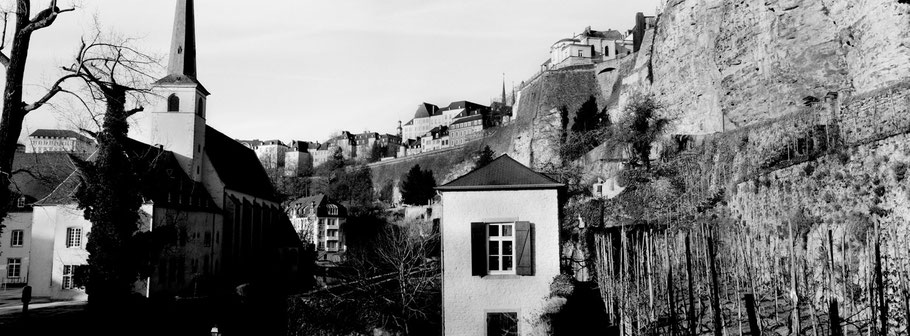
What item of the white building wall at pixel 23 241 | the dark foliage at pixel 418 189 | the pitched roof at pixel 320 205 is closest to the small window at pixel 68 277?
the white building wall at pixel 23 241

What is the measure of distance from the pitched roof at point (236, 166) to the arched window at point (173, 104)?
9.94ft

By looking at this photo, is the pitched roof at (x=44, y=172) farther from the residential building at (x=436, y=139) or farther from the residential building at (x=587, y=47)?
the residential building at (x=436, y=139)

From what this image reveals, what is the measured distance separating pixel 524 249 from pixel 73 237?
2578 centimetres

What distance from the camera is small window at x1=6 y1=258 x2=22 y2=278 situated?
34531mm

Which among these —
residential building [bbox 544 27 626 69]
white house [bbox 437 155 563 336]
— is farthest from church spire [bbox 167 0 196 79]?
residential building [bbox 544 27 626 69]

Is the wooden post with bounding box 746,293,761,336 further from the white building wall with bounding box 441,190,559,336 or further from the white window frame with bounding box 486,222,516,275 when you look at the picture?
the white window frame with bounding box 486,222,516,275

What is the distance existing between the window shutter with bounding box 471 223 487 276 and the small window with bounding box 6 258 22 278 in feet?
103

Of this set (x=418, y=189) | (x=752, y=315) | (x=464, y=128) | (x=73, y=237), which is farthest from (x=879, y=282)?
(x=464, y=128)

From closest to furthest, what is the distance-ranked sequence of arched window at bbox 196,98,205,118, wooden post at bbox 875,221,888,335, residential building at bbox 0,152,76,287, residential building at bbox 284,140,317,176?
1. wooden post at bbox 875,221,888,335
2. residential building at bbox 0,152,76,287
3. arched window at bbox 196,98,205,118
4. residential building at bbox 284,140,317,176

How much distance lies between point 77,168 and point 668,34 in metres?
34.2

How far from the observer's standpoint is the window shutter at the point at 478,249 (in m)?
14.8

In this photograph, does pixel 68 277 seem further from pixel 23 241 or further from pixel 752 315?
pixel 752 315

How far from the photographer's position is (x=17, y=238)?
35219 mm

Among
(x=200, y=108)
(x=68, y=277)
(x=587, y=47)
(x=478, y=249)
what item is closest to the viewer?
(x=478, y=249)
